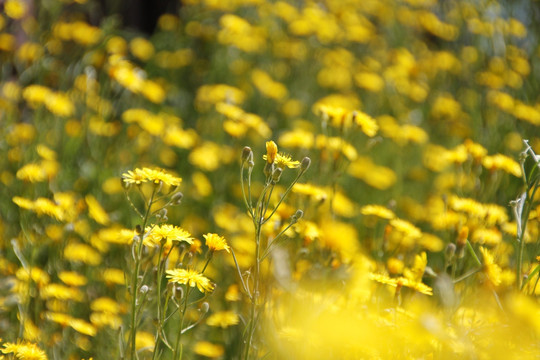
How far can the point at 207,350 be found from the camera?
2.19m

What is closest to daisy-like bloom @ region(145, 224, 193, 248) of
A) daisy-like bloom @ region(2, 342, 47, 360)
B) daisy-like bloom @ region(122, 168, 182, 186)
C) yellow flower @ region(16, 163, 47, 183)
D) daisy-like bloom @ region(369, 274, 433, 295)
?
daisy-like bloom @ region(122, 168, 182, 186)

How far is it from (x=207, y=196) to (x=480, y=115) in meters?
2.30

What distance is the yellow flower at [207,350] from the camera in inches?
85.6

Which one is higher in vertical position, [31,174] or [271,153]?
[271,153]

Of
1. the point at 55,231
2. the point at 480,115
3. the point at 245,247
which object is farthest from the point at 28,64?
the point at 480,115

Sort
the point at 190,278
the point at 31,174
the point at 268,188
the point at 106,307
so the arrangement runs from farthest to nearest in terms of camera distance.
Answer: the point at 268,188 < the point at 31,174 < the point at 106,307 < the point at 190,278

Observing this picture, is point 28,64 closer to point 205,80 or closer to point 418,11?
point 205,80

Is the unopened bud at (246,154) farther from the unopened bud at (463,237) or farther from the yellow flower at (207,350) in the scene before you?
the yellow flower at (207,350)

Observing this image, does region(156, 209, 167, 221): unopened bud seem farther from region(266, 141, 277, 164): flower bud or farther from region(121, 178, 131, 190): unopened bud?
region(266, 141, 277, 164): flower bud

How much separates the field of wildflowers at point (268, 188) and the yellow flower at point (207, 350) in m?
0.01

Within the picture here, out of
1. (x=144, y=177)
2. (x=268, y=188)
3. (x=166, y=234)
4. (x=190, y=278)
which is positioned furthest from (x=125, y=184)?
(x=268, y=188)

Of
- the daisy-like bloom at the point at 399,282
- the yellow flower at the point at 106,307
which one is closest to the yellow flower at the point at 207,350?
the yellow flower at the point at 106,307

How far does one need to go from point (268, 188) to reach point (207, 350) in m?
1.17

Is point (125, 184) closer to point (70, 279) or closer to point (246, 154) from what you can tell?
point (246, 154)
